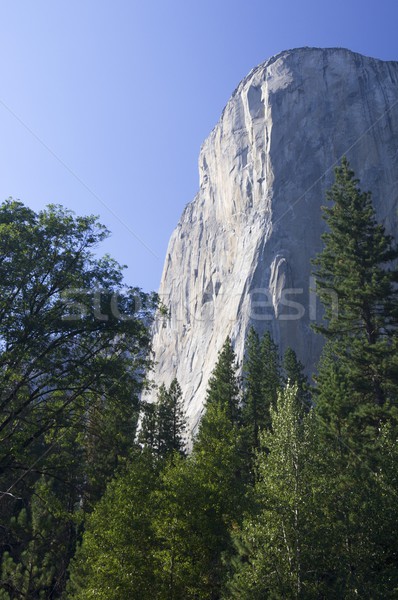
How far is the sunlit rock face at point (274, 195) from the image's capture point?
227ft

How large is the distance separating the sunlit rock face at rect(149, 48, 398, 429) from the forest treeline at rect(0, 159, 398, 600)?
40.9m

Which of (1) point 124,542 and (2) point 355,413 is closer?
(1) point 124,542

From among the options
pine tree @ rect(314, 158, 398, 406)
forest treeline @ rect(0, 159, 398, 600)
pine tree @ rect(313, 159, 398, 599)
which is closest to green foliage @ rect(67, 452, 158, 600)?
forest treeline @ rect(0, 159, 398, 600)

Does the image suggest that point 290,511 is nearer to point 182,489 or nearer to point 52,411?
point 182,489

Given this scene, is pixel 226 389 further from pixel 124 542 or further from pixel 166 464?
pixel 124 542

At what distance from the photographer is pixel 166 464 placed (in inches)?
902

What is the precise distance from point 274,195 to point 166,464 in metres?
60.7

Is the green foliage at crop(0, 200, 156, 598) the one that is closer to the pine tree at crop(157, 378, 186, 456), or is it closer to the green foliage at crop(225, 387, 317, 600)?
the green foliage at crop(225, 387, 317, 600)

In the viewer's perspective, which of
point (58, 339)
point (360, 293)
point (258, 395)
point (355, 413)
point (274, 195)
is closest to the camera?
point (58, 339)

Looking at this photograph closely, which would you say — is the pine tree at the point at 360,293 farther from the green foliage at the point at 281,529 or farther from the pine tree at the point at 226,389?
the pine tree at the point at 226,389

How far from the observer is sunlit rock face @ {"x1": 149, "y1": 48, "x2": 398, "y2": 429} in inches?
2719

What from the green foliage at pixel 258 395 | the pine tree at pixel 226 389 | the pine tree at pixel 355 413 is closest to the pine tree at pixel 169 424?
the pine tree at pixel 226 389

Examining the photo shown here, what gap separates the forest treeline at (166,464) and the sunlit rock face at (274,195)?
40919 millimetres

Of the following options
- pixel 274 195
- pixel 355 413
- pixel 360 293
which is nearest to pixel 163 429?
pixel 355 413
